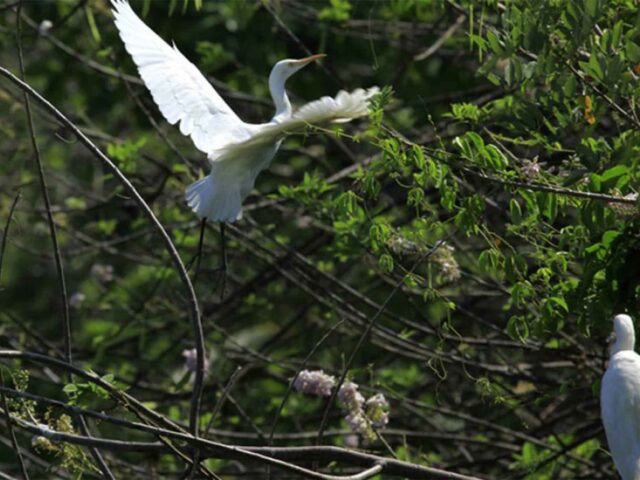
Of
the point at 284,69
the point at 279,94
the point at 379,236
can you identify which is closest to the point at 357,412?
the point at 379,236

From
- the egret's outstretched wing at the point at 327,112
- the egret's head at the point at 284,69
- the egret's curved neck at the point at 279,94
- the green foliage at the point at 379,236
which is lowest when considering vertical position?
the green foliage at the point at 379,236

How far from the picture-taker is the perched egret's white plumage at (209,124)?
3.75m

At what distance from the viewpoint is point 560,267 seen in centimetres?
328

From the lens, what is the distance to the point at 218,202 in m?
3.84

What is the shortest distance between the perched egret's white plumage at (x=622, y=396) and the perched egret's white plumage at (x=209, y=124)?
Result: 0.99 metres

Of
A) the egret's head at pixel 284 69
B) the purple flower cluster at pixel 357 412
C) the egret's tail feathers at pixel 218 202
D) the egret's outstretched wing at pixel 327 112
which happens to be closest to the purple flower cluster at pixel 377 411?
the purple flower cluster at pixel 357 412

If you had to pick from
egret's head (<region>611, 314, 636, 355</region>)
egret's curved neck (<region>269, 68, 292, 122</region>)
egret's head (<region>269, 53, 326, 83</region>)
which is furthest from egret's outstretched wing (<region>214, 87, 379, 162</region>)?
egret's head (<region>611, 314, 636, 355</region>)

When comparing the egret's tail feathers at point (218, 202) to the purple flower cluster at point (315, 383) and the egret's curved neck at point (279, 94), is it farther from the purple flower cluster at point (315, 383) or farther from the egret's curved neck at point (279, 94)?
the purple flower cluster at point (315, 383)

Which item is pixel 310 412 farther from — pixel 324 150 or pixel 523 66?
pixel 523 66

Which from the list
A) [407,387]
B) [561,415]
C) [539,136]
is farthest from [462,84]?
[539,136]

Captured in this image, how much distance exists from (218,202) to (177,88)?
38 cm

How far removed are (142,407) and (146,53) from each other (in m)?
1.62

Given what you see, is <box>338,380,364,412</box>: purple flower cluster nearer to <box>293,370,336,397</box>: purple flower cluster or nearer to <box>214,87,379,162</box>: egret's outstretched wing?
<box>293,370,336,397</box>: purple flower cluster

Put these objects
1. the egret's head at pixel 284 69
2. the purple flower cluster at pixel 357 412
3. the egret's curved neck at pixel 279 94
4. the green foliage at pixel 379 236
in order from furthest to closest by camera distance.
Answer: the egret's head at pixel 284 69 → the egret's curved neck at pixel 279 94 → the purple flower cluster at pixel 357 412 → the green foliage at pixel 379 236
